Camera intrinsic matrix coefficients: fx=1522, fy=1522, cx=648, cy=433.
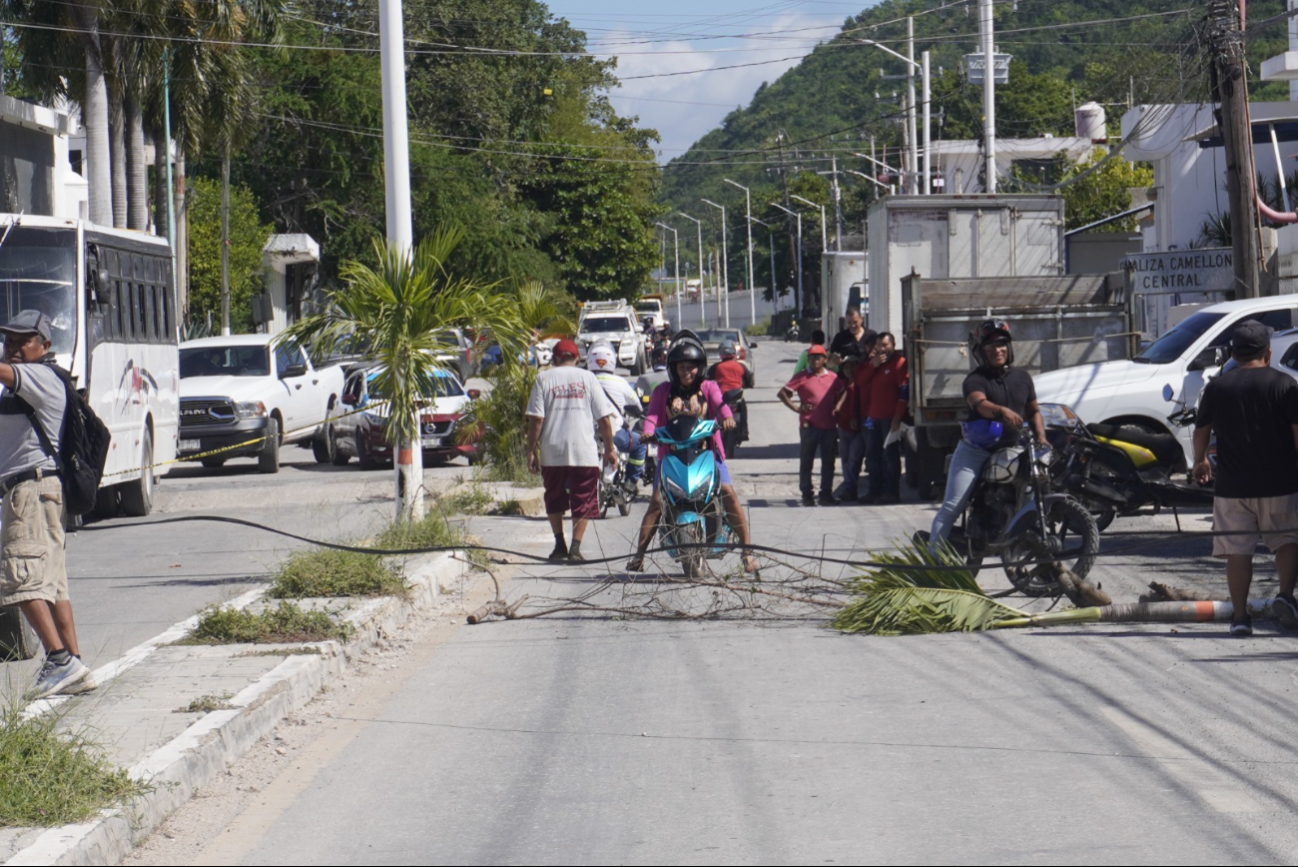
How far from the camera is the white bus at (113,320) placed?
15625 millimetres

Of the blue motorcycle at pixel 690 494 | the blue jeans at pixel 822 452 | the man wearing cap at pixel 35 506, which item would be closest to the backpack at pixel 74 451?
the man wearing cap at pixel 35 506

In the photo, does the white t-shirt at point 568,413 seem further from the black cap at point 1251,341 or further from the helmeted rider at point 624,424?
the black cap at point 1251,341

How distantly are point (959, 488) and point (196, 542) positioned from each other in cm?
831

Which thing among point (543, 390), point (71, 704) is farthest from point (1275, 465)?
point (71, 704)

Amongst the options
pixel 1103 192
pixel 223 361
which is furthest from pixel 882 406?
pixel 1103 192

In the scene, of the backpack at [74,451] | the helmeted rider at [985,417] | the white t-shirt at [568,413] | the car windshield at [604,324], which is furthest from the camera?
the car windshield at [604,324]

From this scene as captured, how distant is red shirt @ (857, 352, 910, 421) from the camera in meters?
16.4

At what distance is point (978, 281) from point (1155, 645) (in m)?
8.96

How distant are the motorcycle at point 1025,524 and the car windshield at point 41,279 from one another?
31.6 feet

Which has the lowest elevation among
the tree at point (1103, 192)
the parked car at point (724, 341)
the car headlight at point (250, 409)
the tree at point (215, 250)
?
the car headlight at point (250, 409)

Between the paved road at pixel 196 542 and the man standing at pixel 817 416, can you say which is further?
the man standing at pixel 817 416

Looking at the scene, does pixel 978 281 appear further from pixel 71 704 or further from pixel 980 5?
pixel 980 5

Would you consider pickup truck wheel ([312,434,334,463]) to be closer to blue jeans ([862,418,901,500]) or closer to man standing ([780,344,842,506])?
man standing ([780,344,842,506])

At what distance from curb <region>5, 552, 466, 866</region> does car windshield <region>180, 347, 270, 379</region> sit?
583 inches
